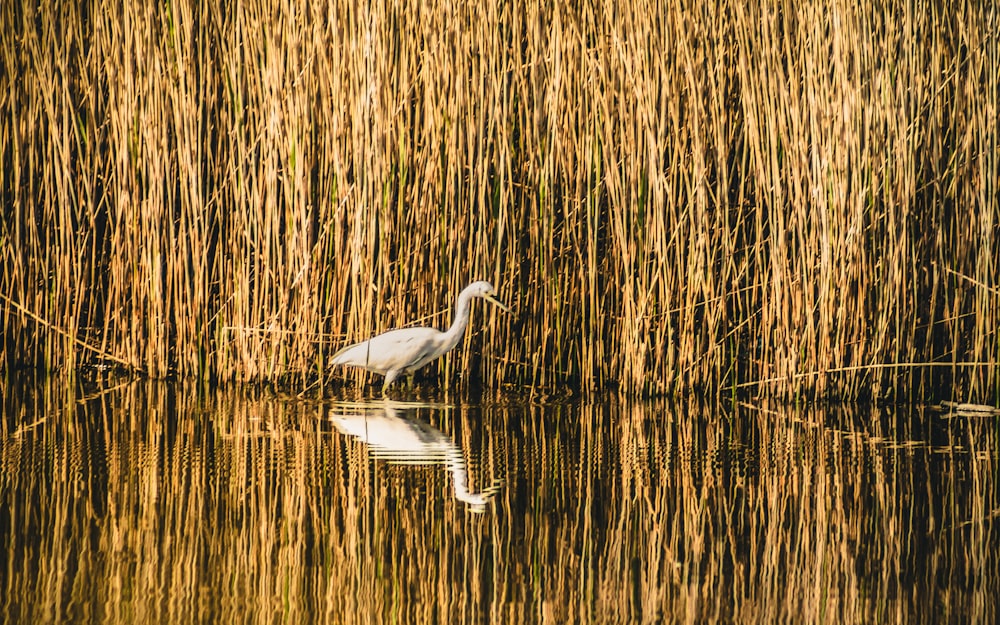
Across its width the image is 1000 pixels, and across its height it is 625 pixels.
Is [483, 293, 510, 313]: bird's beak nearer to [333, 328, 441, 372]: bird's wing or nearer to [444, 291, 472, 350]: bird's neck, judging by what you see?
[444, 291, 472, 350]: bird's neck

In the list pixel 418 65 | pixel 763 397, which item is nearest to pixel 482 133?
pixel 418 65

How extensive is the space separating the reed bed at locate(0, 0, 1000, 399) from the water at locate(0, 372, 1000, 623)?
239mm

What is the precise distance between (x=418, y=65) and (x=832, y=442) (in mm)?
1452

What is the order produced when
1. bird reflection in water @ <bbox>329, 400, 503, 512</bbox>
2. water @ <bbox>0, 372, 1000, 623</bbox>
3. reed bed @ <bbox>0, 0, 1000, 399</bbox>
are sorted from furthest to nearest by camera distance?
reed bed @ <bbox>0, 0, 1000, 399</bbox>
bird reflection in water @ <bbox>329, 400, 503, 512</bbox>
water @ <bbox>0, 372, 1000, 623</bbox>

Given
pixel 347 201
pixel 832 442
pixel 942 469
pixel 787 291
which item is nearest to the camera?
pixel 942 469

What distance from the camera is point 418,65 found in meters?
3.53

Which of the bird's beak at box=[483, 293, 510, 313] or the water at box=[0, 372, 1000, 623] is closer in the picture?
the water at box=[0, 372, 1000, 623]

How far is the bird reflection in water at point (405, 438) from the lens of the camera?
8.16 feet

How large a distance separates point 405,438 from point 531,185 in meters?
0.88

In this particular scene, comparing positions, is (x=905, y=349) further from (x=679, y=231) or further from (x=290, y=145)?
(x=290, y=145)

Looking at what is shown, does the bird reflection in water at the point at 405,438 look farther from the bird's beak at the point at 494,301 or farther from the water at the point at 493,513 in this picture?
the bird's beak at the point at 494,301

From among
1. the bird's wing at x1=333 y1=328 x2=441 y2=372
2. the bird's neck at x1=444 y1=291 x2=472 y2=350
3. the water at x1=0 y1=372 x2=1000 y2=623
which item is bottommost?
the water at x1=0 y1=372 x2=1000 y2=623

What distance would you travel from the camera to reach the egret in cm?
332

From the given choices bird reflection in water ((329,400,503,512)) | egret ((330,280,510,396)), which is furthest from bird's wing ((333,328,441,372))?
bird reflection in water ((329,400,503,512))
